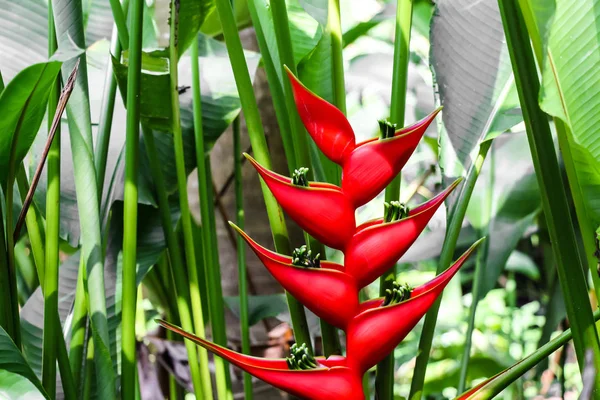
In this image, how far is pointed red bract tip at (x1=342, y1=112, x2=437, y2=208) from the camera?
37 cm

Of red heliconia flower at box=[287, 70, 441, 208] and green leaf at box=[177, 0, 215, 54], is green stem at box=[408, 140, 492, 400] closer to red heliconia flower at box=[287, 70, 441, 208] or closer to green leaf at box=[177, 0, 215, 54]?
red heliconia flower at box=[287, 70, 441, 208]

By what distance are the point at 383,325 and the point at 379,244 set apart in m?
0.05

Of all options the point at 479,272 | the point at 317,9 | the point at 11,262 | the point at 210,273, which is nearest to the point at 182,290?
the point at 210,273

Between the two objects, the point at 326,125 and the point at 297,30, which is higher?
the point at 297,30

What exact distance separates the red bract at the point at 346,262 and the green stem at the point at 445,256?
82 millimetres

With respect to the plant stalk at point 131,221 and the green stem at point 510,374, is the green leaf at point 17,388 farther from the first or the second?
the green stem at point 510,374

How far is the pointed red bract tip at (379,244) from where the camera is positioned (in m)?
0.36

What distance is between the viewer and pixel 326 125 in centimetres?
38

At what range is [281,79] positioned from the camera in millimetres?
481

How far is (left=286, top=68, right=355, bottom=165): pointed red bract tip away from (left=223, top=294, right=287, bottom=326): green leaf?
0.33m

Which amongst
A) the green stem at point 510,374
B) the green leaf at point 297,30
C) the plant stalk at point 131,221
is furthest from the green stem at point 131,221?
the green stem at point 510,374

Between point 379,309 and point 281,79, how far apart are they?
208mm

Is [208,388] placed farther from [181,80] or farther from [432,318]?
[181,80]

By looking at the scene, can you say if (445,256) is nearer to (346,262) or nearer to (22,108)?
(346,262)
